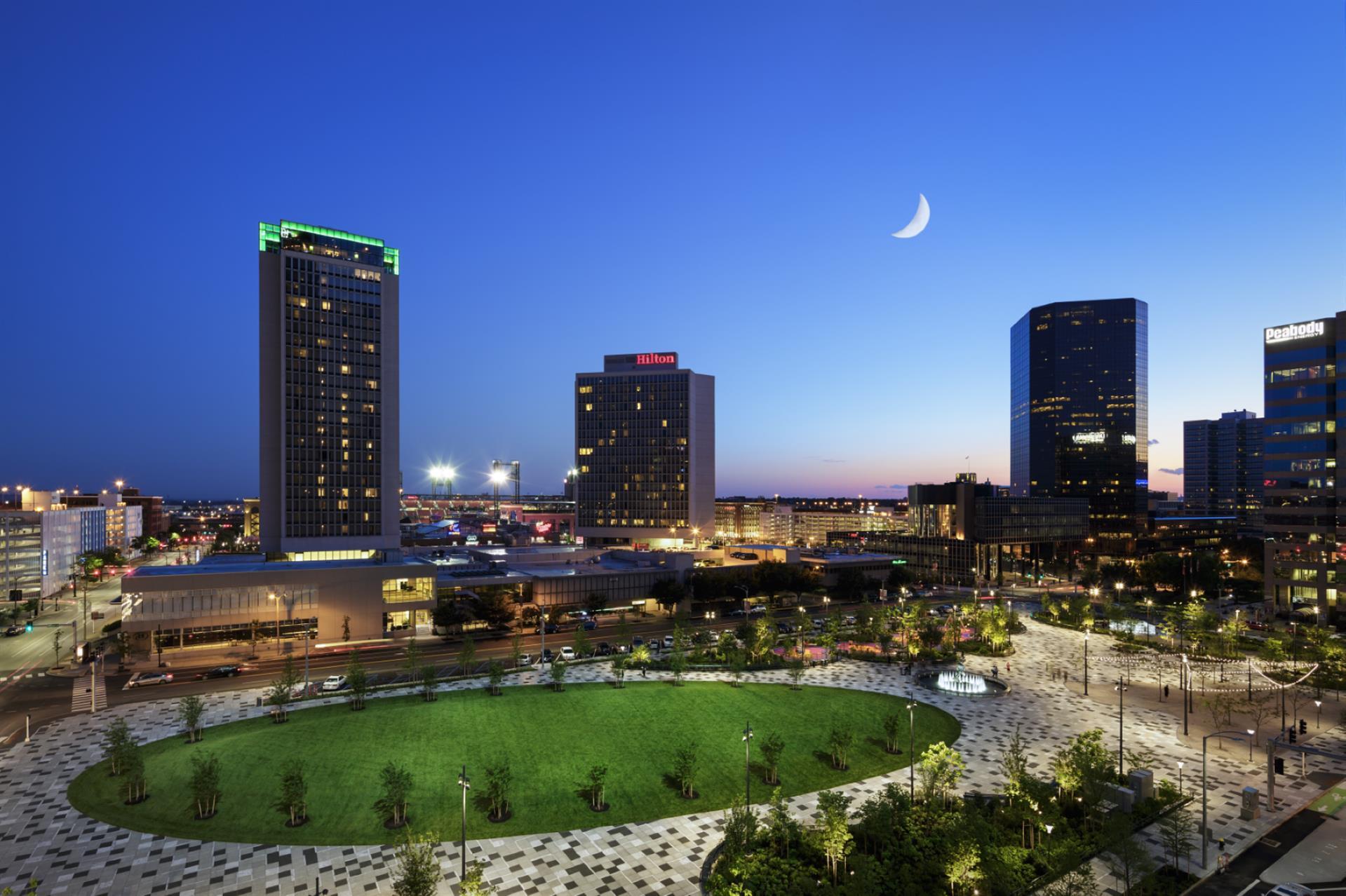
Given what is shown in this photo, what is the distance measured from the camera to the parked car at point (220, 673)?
6750cm

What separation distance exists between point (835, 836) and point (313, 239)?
138056mm

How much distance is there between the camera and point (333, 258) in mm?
126312

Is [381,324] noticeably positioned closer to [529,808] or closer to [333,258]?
[333,258]

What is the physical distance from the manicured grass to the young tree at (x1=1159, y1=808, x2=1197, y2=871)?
1583 cm

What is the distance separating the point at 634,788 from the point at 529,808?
6728 mm

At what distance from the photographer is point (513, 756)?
45344mm

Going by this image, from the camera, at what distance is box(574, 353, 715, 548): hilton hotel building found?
639 ft

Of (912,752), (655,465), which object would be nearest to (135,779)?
(912,752)

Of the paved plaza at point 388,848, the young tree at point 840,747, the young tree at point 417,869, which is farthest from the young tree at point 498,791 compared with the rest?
the young tree at point 840,747

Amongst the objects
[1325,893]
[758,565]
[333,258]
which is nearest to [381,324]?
[333,258]

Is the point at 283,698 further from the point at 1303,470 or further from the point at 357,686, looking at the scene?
the point at 1303,470

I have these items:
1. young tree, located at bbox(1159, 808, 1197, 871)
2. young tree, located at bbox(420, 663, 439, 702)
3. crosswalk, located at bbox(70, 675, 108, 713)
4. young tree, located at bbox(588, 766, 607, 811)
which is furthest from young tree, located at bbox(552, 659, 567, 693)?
young tree, located at bbox(1159, 808, 1197, 871)

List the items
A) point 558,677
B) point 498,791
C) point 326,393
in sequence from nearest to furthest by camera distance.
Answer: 1. point 498,791
2. point 558,677
3. point 326,393

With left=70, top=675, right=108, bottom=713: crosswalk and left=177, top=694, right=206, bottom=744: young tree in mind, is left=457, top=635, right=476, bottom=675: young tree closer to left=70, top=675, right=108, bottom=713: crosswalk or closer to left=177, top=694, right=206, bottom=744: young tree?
left=177, top=694, right=206, bottom=744: young tree
